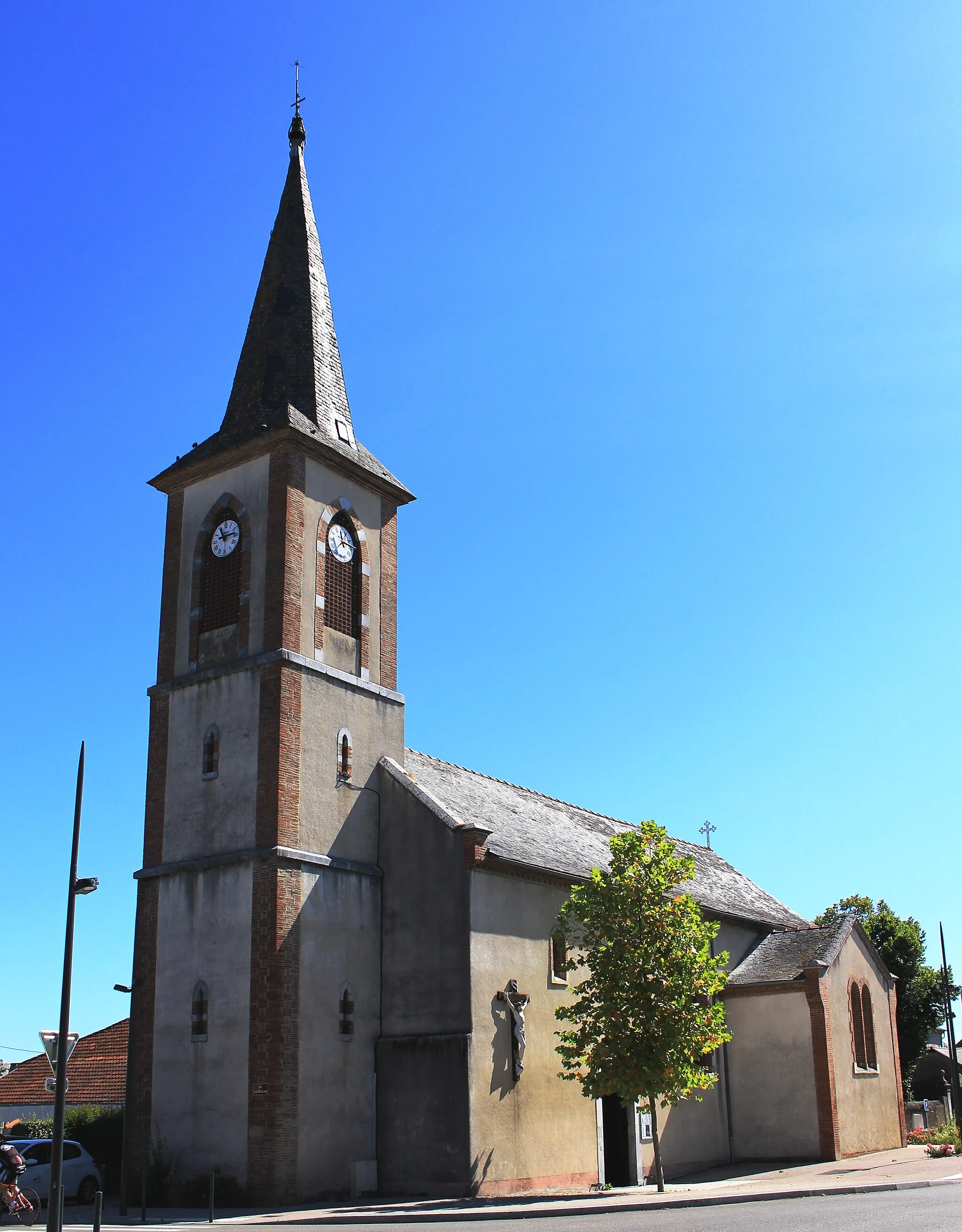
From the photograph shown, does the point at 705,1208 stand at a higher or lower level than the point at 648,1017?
lower

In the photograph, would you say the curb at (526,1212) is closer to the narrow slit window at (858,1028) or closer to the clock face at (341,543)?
the narrow slit window at (858,1028)

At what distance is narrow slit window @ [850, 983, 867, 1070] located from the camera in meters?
32.0

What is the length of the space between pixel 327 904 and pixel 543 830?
26.1 ft

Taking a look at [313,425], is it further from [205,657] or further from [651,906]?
[651,906]

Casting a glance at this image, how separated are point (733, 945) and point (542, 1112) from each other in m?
11.7

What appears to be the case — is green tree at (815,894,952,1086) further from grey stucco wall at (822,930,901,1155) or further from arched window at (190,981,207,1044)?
arched window at (190,981,207,1044)

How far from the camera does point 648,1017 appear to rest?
23.1 m

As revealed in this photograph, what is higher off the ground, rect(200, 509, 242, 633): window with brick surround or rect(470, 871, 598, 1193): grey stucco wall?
rect(200, 509, 242, 633): window with brick surround

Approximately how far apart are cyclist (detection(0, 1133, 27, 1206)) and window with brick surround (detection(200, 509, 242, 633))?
1141 cm

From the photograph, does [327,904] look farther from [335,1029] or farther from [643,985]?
[643,985]

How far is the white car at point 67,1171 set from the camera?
23.6 meters

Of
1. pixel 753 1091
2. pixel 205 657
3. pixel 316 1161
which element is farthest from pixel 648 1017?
pixel 205 657

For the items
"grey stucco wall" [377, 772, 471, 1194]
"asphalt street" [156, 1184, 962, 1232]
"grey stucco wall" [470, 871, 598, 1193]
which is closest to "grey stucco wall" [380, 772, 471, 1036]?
"grey stucco wall" [377, 772, 471, 1194]

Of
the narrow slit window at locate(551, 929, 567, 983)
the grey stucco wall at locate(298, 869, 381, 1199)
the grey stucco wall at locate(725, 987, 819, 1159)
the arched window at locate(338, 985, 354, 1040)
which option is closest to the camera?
the grey stucco wall at locate(298, 869, 381, 1199)
